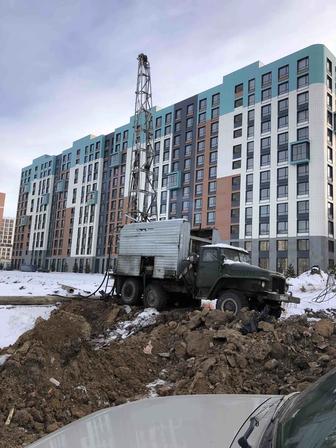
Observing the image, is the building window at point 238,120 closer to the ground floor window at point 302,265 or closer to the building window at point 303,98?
the building window at point 303,98

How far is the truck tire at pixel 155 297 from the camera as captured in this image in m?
15.9

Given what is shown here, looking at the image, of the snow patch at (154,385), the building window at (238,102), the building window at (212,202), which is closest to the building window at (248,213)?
the building window at (212,202)

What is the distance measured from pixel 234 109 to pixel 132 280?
6058 cm

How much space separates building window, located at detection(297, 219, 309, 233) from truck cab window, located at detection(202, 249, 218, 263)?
48095 millimetres

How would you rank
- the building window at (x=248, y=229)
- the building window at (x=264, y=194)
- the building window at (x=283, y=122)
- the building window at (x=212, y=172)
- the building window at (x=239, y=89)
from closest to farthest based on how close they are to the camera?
the building window at (x=283, y=122) < the building window at (x=264, y=194) < the building window at (x=248, y=229) < the building window at (x=239, y=89) < the building window at (x=212, y=172)

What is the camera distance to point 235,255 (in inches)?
591

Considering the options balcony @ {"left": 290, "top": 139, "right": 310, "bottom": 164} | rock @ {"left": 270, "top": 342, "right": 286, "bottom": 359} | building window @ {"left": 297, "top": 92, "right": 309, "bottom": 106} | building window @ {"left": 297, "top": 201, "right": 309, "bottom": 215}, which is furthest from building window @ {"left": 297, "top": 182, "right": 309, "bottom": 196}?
rock @ {"left": 270, "top": 342, "right": 286, "bottom": 359}

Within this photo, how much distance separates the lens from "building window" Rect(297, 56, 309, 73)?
63.9 m

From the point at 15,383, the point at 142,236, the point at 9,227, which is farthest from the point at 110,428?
the point at 9,227

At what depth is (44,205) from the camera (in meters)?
117

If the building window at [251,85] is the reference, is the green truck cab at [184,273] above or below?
below

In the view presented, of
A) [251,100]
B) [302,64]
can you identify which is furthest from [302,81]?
[251,100]

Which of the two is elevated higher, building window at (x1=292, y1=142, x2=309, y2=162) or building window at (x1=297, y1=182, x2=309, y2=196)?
building window at (x1=292, y1=142, x2=309, y2=162)

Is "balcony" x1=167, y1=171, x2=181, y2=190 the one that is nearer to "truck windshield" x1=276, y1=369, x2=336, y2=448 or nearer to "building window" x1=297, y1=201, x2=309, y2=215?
"building window" x1=297, y1=201, x2=309, y2=215
